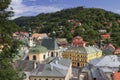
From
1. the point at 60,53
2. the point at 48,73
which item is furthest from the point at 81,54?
the point at 48,73

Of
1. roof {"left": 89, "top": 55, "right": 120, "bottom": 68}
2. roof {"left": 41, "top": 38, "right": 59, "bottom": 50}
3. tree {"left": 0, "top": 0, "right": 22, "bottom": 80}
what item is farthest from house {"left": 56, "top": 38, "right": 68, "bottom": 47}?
tree {"left": 0, "top": 0, "right": 22, "bottom": 80}

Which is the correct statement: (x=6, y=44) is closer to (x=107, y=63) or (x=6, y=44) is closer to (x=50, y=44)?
(x=107, y=63)

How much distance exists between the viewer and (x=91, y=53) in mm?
70500

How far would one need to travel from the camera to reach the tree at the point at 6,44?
581 inches

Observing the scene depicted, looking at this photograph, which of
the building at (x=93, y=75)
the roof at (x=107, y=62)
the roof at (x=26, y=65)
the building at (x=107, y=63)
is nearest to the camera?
the building at (x=93, y=75)

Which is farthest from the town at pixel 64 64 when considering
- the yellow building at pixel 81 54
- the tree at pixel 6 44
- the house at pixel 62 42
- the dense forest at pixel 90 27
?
the dense forest at pixel 90 27

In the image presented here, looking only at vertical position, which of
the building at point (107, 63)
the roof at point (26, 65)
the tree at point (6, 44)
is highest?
the tree at point (6, 44)

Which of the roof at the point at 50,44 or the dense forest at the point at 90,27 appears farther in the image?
the dense forest at the point at 90,27

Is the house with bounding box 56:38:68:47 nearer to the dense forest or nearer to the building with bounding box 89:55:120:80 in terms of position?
the dense forest

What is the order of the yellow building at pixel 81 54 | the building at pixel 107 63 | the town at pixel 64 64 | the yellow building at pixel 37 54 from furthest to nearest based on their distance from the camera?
the yellow building at pixel 81 54 → the yellow building at pixel 37 54 → the building at pixel 107 63 → the town at pixel 64 64

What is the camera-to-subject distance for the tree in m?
14.8

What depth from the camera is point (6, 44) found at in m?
15.0

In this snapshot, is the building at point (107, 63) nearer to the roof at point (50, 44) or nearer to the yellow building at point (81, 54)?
the roof at point (50, 44)

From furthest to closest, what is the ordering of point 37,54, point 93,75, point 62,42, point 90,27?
point 90,27 < point 62,42 < point 37,54 < point 93,75
